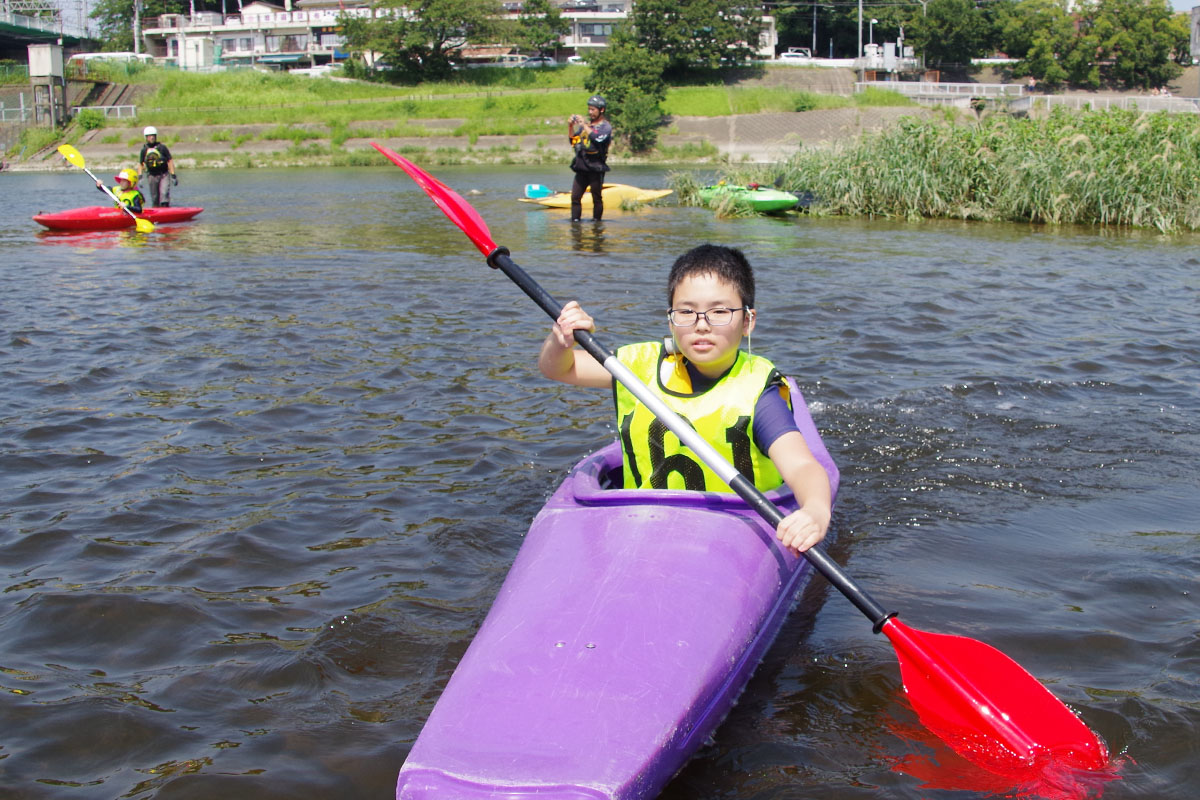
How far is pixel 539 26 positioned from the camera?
5897 centimetres

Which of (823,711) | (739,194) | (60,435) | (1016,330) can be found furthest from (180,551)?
(739,194)

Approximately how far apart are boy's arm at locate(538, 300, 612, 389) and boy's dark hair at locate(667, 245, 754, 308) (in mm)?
317

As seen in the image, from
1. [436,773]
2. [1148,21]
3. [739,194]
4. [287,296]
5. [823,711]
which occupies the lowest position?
[823,711]

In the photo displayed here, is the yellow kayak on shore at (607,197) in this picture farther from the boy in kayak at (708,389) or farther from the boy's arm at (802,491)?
the boy's arm at (802,491)

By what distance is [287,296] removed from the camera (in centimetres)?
870

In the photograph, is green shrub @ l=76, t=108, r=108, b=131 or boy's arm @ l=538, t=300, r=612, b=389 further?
green shrub @ l=76, t=108, r=108, b=131

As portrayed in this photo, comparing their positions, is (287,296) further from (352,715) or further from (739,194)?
(739,194)

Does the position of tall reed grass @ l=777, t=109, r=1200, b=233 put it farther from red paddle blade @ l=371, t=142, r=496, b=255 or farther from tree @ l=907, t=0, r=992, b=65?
tree @ l=907, t=0, r=992, b=65

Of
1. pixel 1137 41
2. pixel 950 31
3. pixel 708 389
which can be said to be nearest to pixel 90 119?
pixel 708 389

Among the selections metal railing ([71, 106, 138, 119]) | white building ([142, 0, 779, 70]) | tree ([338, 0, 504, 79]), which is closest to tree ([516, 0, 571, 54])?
tree ([338, 0, 504, 79])

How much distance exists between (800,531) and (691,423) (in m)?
0.60

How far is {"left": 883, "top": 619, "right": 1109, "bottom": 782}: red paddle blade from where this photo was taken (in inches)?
101

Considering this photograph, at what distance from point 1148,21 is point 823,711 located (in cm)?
6952

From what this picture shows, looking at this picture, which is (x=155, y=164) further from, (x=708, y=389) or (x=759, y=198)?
(x=708, y=389)
